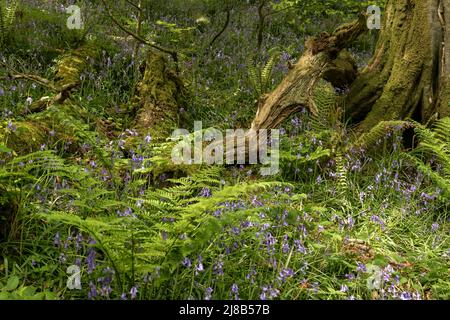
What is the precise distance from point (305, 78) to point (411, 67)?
3.20 ft

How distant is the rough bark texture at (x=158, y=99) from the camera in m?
4.91

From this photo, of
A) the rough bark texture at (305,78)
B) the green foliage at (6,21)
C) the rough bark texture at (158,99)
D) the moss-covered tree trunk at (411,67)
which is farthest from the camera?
the green foliage at (6,21)

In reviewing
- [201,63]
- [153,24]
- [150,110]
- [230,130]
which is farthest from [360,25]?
[153,24]

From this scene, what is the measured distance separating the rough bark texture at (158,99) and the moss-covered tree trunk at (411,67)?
1795 mm

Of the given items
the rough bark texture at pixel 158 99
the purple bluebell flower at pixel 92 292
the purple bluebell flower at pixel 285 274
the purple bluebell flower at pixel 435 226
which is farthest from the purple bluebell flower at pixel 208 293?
the rough bark texture at pixel 158 99

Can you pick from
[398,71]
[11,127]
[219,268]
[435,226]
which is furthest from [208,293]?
[398,71]

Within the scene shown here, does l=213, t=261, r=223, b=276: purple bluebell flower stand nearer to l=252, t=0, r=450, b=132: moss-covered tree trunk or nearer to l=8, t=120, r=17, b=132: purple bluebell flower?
l=8, t=120, r=17, b=132: purple bluebell flower

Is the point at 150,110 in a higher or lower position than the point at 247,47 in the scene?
lower

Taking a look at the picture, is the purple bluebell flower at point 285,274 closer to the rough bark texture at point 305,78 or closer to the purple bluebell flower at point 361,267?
the purple bluebell flower at point 361,267

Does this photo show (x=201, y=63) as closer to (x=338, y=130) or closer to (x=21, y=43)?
(x=21, y=43)

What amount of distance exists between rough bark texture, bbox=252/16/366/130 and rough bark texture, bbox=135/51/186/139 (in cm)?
88

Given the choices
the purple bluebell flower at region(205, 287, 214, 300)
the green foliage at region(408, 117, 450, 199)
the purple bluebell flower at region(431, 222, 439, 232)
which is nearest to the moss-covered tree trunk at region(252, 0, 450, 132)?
the green foliage at region(408, 117, 450, 199)
